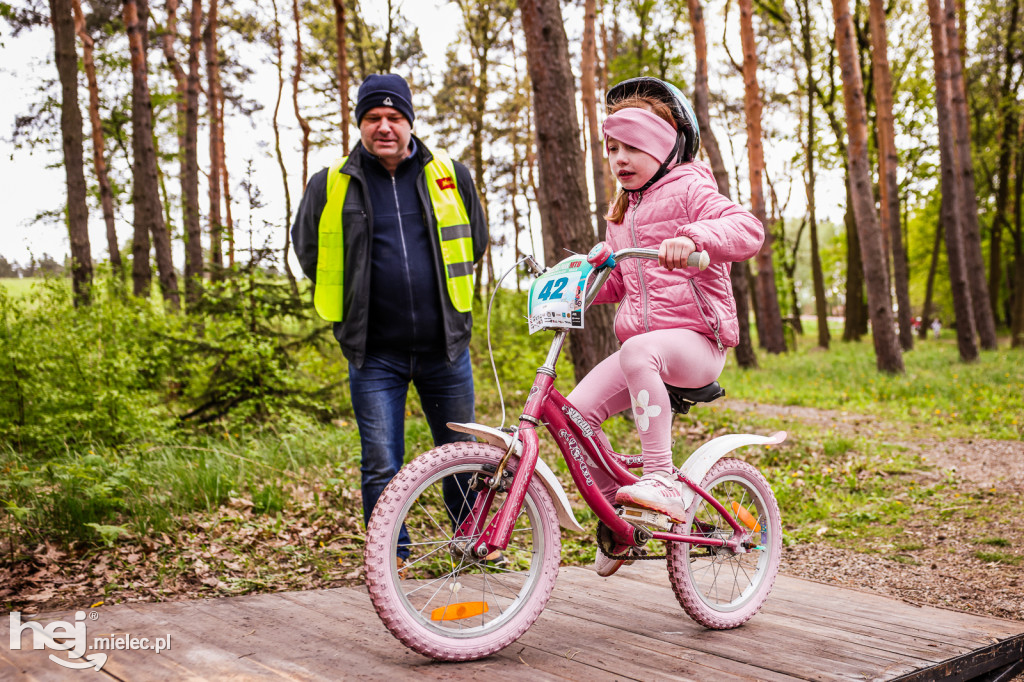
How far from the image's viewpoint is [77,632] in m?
2.82

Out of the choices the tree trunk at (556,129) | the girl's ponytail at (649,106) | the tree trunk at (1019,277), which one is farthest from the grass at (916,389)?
the girl's ponytail at (649,106)

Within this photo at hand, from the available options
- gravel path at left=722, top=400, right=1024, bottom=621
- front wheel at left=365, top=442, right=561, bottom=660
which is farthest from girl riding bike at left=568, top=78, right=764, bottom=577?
gravel path at left=722, top=400, right=1024, bottom=621

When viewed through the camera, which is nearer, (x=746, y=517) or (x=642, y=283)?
(x=642, y=283)

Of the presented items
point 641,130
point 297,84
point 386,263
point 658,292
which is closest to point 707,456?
point 658,292

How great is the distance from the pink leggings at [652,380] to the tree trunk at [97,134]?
14.8 m

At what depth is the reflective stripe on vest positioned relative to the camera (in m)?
3.72

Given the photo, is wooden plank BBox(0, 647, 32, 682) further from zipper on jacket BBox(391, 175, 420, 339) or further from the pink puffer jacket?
the pink puffer jacket

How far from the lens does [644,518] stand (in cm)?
283

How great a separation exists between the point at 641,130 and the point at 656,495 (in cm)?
142

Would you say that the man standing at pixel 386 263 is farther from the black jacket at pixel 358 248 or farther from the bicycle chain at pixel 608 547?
the bicycle chain at pixel 608 547

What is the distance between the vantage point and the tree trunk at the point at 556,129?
Answer: 7086 millimetres

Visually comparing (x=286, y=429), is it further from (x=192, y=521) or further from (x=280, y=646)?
(x=280, y=646)

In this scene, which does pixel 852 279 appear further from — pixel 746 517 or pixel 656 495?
pixel 656 495

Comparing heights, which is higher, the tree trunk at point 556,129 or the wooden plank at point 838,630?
the tree trunk at point 556,129
